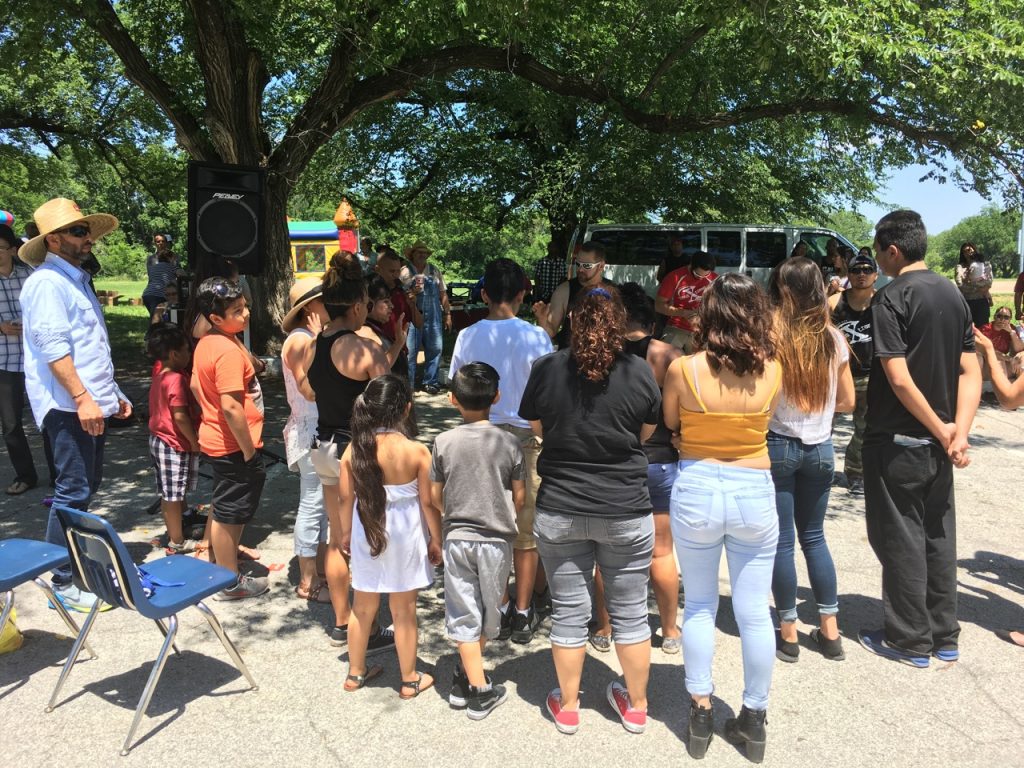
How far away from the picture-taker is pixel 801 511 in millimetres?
3482

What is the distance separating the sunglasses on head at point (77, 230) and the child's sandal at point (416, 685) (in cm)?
270

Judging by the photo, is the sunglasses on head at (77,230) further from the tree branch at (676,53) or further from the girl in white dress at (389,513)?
the tree branch at (676,53)

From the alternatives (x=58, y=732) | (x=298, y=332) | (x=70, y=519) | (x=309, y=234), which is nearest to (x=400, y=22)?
(x=298, y=332)

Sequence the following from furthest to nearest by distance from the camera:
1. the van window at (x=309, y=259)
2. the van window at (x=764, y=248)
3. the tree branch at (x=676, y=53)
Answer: the van window at (x=309, y=259) < the van window at (x=764, y=248) < the tree branch at (x=676, y=53)

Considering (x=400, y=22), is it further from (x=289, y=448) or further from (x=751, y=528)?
(x=751, y=528)

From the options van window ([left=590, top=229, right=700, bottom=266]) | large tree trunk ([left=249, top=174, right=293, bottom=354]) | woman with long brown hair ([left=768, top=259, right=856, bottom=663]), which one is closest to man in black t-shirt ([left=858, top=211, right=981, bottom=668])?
woman with long brown hair ([left=768, top=259, right=856, bottom=663])

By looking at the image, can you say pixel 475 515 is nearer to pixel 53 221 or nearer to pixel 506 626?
pixel 506 626

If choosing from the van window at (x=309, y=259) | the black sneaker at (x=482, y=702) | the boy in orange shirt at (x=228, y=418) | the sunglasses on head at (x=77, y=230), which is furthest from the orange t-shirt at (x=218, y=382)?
the van window at (x=309, y=259)

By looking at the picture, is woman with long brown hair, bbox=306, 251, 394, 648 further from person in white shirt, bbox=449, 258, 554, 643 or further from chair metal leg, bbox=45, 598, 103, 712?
chair metal leg, bbox=45, 598, 103, 712

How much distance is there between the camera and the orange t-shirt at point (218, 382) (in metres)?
3.81

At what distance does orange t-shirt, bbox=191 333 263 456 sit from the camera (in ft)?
12.5

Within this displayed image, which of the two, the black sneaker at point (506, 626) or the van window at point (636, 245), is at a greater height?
the van window at point (636, 245)

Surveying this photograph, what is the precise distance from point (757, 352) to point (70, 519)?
103 inches

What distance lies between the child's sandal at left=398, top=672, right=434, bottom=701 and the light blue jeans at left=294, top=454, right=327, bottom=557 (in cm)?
108
